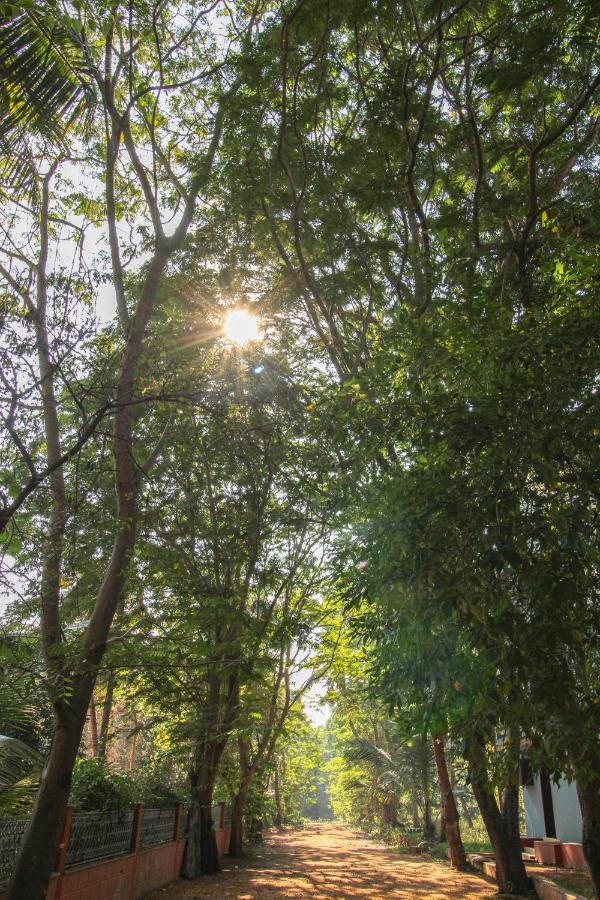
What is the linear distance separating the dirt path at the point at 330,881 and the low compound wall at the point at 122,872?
0.35 m

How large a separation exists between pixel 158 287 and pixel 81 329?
134 inches

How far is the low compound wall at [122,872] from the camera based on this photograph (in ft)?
24.8

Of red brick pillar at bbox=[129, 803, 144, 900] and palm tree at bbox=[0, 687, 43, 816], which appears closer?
palm tree at bbox=[0, 687, 43, 816]

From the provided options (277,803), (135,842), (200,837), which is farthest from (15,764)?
(277,803)

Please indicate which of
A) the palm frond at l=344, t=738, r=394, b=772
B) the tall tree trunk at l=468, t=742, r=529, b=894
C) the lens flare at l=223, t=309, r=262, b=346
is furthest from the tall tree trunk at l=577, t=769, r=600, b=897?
the palm frond at l=344, t=738, r=394, b=772

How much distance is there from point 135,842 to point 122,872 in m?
0.75

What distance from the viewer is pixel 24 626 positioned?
7.45m

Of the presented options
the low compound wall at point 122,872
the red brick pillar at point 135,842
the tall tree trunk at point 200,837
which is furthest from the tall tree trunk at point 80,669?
the tall tree trunk at point 200,837

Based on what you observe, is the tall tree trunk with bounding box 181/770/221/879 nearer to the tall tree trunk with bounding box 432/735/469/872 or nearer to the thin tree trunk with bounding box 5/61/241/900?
the tall tree trunk with bounding box 432/735/469/872

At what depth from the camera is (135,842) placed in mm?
10461

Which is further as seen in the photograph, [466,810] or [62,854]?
[466,810]

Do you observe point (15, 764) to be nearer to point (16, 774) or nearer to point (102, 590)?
point (16, 774)

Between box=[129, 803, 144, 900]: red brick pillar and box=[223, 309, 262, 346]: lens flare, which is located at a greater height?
box=[223, 309, 262, 346]: lens flare

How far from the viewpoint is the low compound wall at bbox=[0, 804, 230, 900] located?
7.55 meters
